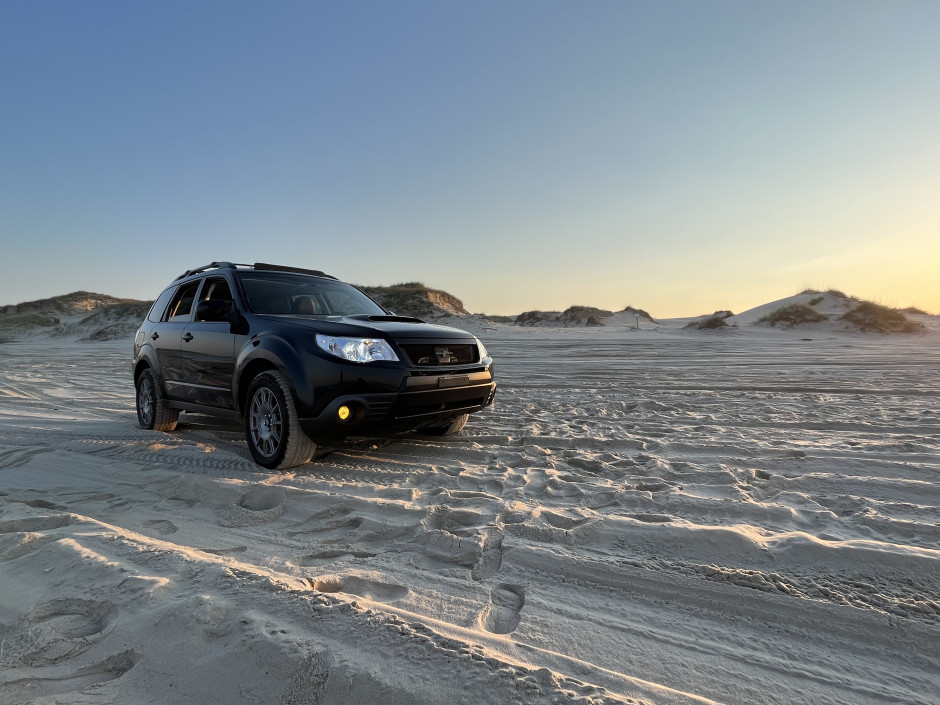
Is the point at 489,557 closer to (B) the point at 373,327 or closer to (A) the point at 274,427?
(B) the point at 373,327

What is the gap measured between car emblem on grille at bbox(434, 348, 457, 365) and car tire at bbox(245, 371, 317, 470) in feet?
4.11

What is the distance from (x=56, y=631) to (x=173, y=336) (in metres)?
4.33

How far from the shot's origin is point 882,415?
5.42m

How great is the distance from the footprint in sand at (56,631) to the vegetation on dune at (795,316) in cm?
2494

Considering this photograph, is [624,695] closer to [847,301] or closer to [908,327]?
[908,327]

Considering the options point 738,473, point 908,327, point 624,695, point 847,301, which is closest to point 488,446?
point 738,473

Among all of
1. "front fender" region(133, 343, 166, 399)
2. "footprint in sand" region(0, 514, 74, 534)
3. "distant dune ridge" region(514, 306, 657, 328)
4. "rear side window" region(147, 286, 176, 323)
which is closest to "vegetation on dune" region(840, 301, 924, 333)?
"distant dune ridge" region(514, 306, 657, 328)

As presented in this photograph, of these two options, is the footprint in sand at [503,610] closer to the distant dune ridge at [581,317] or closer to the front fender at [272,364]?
the front fender at [272,364]

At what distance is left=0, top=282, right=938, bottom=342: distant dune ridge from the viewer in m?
21.0

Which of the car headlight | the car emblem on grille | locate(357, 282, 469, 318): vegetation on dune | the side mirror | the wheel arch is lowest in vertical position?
the wheel arch

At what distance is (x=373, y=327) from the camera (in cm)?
446

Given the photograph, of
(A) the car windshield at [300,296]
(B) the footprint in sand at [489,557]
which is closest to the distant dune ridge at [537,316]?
(A) the car windshield at [300,296]

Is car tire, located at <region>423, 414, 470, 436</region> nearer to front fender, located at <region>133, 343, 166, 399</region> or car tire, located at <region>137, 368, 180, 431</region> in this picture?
car tire, located at <region>137, 368, 180, 431</region>

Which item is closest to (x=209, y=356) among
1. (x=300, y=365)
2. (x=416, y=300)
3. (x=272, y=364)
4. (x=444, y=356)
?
(x=272, y=364)
